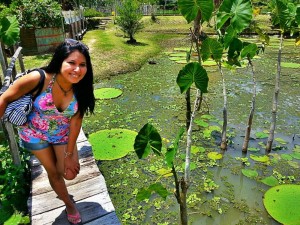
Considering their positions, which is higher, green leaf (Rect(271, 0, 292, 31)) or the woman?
green leaf (Rect(271, 0, 292, 31))

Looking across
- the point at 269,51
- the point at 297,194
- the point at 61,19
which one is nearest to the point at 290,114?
the point at 297,194

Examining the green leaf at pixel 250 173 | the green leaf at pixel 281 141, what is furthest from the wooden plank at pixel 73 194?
the green leaf at pixel 281 141

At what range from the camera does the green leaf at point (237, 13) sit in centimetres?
204

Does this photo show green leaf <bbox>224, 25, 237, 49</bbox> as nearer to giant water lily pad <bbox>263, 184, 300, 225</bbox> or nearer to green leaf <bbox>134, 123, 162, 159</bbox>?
green leaf <bbox>134, 123, 162, 159</bbox>

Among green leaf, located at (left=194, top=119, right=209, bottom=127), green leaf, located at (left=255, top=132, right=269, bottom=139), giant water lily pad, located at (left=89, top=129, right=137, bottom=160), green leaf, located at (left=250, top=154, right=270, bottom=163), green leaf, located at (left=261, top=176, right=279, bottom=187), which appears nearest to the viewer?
green leaf, located at (left=261, top=176, right=279, bottom=187)

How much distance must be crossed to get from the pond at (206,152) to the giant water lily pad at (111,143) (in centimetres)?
11

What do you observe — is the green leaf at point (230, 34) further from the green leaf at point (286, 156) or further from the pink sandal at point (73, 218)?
the green leaf at point (286, 156)

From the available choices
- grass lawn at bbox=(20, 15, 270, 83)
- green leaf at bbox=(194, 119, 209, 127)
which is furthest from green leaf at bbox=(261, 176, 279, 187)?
grass lawn at bbox=(20, 15, 270, 83)

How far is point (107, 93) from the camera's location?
6266 mm

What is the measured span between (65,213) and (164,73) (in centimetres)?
627

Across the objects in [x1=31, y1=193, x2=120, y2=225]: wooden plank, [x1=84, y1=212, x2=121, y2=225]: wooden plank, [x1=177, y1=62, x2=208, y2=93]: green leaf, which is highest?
[x1=177, y1=62, x2=208, y2=93]: green leaf

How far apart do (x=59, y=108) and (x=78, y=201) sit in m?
0.89

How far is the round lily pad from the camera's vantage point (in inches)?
241

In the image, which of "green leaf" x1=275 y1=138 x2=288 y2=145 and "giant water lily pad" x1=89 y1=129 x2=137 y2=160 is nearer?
"giant water lily pad" x1=89 y1=129 x2=137 y2=160
